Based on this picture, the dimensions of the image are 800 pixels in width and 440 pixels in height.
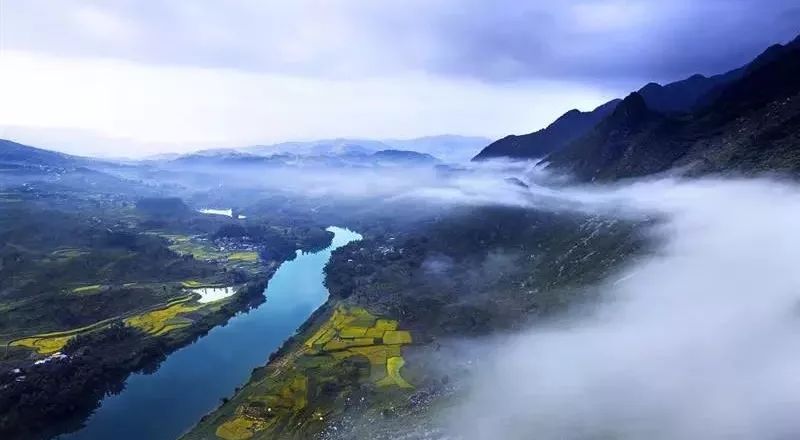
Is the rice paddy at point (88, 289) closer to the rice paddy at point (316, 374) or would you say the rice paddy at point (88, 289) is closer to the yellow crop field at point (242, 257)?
the yellow crop field at point (242, 257)

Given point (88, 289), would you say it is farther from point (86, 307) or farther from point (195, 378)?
point (195, 378)

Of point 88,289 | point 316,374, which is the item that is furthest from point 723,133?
point 88,289

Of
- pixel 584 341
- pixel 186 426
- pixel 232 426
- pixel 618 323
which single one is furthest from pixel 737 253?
pixel 186 426

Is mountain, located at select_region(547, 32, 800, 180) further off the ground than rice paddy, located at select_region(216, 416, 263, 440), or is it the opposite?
mountain, located at select_region(547, 32, 800, 180)

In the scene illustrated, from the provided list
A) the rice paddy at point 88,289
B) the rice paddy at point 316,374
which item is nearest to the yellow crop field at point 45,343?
the rice paddy at point 88,289

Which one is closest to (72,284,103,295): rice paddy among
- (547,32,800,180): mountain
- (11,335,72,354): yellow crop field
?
(11,335,72,354): yellow crop field

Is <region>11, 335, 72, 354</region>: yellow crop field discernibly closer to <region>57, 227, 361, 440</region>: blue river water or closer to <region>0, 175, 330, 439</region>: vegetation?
<region>0, 175, 330, 439</region>: vegetation

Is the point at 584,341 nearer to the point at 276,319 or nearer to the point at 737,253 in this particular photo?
the point at 737,253
